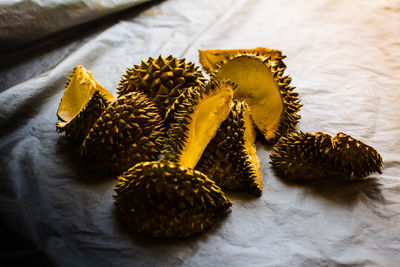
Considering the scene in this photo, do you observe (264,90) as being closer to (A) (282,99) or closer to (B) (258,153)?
(A) (282,99)

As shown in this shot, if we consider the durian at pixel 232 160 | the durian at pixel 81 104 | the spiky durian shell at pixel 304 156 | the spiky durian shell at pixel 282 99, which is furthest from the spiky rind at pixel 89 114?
the spiky durian shell at pixel 304 156

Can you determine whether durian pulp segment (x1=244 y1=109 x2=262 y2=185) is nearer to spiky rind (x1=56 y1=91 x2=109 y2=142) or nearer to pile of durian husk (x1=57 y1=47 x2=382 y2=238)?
pile of durian husk (x1=57 y1=47 x2=382 y2=238)

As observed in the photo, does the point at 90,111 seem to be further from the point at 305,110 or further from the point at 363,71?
the point at 363,71

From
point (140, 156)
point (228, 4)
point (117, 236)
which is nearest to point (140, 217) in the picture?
point (117, 236)

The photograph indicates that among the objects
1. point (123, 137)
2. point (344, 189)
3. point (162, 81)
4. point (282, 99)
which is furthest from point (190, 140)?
point (344, 189)

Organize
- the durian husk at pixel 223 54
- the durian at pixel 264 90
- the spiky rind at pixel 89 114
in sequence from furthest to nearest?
the durian husk at pixel 223 54 → the durian at pixel 264 90 → the spiky rind at pixel 89 114

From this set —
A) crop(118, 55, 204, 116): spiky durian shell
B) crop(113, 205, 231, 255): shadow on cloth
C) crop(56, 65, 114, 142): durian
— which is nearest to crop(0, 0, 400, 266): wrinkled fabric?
crop(113, 205, 231, 255): shadow on cloth

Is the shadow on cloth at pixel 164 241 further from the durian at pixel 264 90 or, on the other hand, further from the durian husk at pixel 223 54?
the durian husk at pixel 223 54
